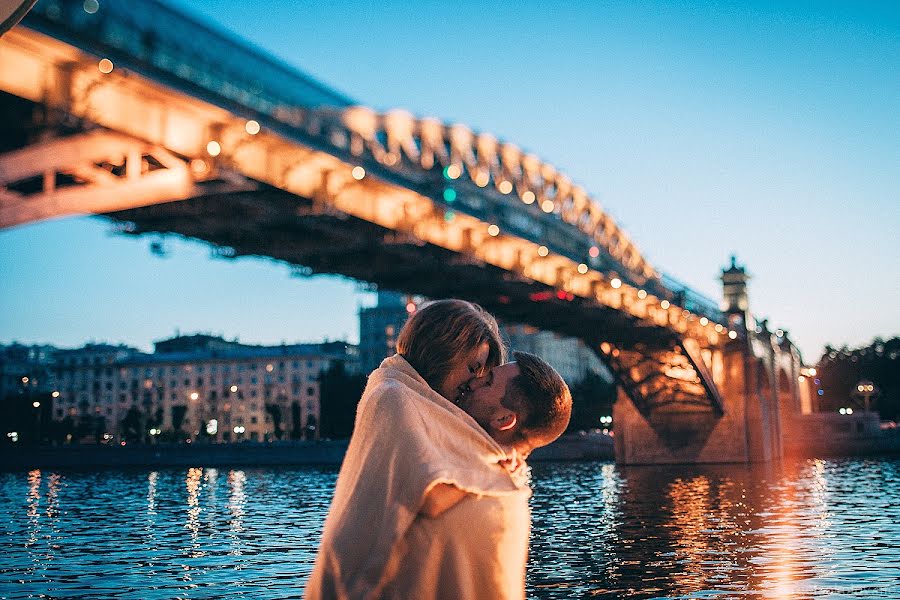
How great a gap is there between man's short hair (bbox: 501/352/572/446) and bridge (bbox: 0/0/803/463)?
50.7ft

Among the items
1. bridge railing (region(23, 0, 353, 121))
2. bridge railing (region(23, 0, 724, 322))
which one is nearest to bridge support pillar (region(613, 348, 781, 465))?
bridge railing (region(23, 0, 724, 322))

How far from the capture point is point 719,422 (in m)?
60.1

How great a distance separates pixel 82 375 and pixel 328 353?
111 ft

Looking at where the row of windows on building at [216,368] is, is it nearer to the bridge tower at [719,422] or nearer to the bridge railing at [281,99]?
the bridge tower at [719,422]

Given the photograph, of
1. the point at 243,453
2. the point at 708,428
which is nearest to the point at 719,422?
the point at 708,428

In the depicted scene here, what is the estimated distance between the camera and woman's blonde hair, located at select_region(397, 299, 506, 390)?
8.97ft

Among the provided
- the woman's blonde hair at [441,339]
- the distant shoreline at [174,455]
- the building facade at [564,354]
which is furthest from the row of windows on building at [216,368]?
the woman's blonde hair at [441,339]

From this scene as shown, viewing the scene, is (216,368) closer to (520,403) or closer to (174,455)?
(174,455)

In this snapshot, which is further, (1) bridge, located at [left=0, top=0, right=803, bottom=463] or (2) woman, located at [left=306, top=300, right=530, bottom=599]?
(1) bridge, located at [left=0, top=0, right=803, bottom=463]

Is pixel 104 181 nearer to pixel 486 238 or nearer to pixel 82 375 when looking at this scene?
pixel 486 238

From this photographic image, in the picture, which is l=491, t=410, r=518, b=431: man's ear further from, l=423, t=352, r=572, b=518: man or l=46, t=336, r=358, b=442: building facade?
l=46, t=336, r=358, b=442: building facade

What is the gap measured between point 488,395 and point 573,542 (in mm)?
17145

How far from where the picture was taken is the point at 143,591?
13664 mm

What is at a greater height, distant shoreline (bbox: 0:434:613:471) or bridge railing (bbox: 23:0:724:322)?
bridge railing (bbox: 23:0:724:322)
